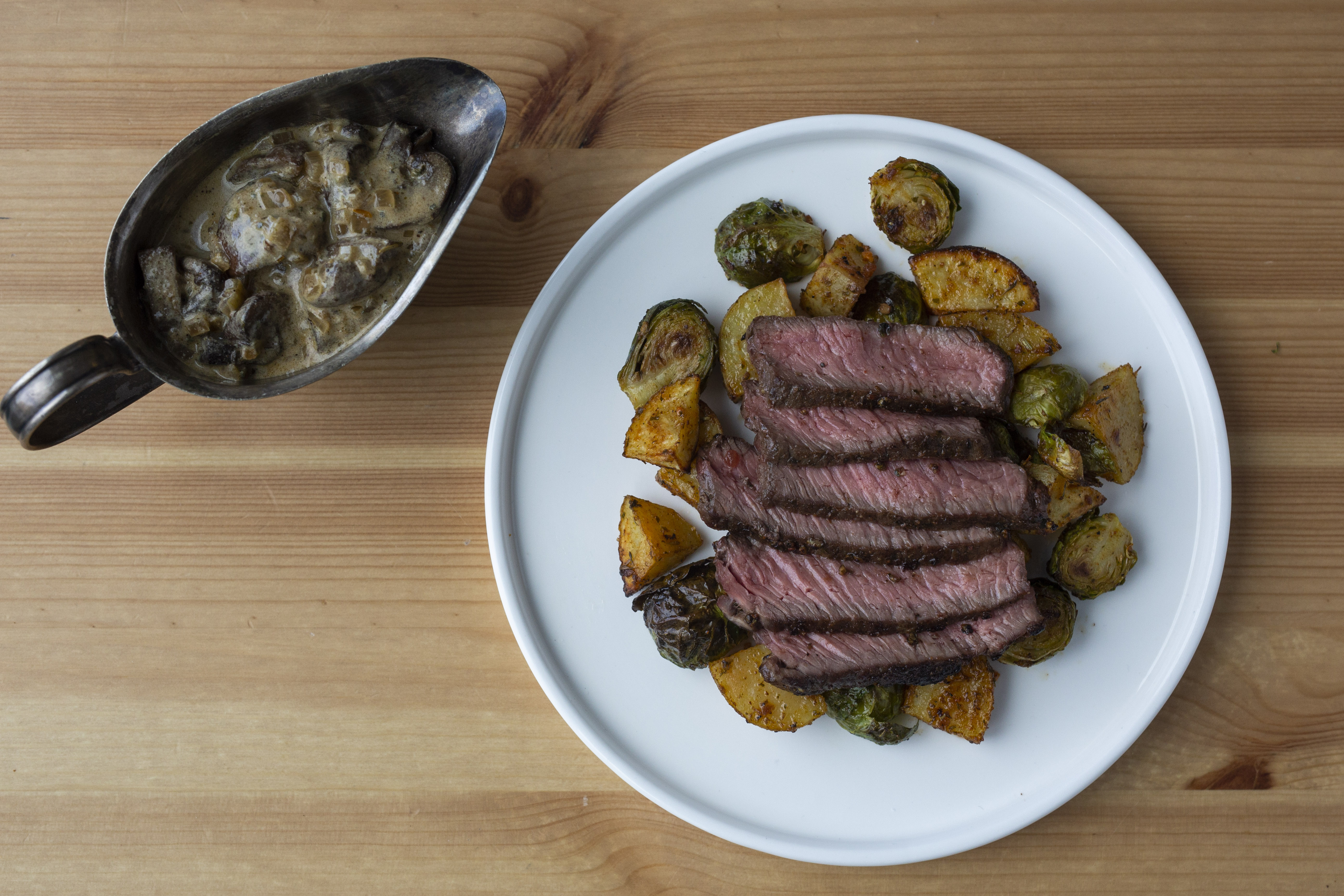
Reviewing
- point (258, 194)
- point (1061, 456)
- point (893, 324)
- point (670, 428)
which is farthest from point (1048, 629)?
point (258, 194)

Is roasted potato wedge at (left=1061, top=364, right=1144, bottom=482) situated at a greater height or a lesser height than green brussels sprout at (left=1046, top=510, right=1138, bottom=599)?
greater

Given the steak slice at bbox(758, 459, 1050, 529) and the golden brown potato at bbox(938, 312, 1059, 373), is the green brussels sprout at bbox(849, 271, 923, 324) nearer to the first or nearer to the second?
the golden brown potato at bbox(938, 312, 1059, 373)

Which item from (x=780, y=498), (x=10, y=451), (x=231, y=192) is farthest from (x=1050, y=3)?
(x=10, y=451)

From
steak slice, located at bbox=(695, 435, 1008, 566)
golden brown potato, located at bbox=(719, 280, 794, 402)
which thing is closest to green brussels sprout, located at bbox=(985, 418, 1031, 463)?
steak slice, located at bbox=(695, 435, 1008, 566)

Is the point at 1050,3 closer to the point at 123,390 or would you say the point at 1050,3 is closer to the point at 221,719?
the point at 123,390

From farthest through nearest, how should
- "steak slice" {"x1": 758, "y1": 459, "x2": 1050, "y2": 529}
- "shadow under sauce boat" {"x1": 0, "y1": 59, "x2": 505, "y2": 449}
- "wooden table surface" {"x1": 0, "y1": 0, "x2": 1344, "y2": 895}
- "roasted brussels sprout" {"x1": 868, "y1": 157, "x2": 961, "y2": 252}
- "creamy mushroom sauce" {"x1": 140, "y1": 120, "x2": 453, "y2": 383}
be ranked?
1. "wooden table surface" {"x1": 0, "y1": 0, "x2": 1344, "y2": 895}
2. "roasted brussels sprout" {"x1": 868, "y1": 157, "x2": 961, "y2": 252}
3. "steak slice" {"x1": 758, "y1": 459, "x2": 1050, "y2": 529}
4. "creamy mushroom sauce" {"x1": 140, "y1": 120, "x2": 453, "y2": 383}
5. "shadow under sauce boat" {"x1": 0, "y1": 59, "x2": 505, "y2": 449}

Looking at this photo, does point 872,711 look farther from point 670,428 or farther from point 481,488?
point 481,488
